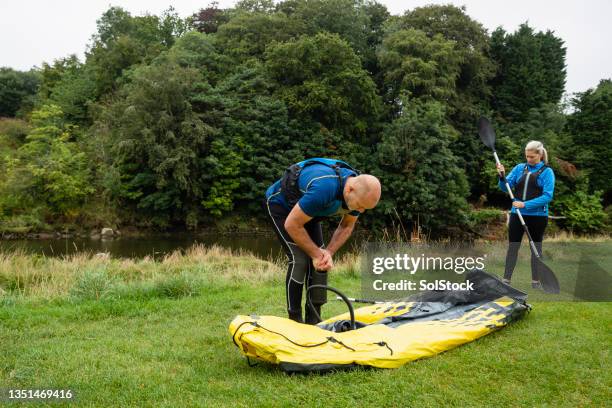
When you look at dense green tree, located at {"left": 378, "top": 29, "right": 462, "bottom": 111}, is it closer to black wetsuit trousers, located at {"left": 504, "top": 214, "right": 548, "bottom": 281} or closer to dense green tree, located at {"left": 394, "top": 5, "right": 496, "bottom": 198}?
dense green tree, located at {"left": 394, "top": 5, "right": 496, "bottom": 198}

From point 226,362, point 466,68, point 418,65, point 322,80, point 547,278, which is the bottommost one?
point 226,362

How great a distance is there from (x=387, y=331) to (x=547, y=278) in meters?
2.82

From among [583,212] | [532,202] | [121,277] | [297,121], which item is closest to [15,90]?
[297,121]

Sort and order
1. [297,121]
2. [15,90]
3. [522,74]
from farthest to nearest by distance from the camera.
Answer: [15,90]
[522,74]
[297,121]

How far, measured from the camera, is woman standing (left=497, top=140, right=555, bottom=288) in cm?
539

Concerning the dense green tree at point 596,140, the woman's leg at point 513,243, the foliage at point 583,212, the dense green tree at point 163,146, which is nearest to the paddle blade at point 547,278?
the woman's leg at point 513,243

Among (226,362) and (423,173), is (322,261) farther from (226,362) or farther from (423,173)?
(423,173)

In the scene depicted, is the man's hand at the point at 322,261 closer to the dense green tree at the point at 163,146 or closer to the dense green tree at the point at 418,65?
the dense green tree at the point at 163,146

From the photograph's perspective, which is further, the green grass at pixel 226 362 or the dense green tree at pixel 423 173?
the dense green tree at pixel 423 173

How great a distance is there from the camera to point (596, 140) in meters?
28.0

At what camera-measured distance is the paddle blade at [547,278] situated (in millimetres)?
5262

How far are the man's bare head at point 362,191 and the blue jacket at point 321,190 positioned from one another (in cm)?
8

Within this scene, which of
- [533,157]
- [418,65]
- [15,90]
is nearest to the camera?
[533,157]

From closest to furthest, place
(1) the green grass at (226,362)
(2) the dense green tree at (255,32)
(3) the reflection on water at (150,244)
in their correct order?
1. (1) the green grass at (226,362)
2. (3) the reflection on water at (150,244)
3. (2) the dense green tree at (255,32)
